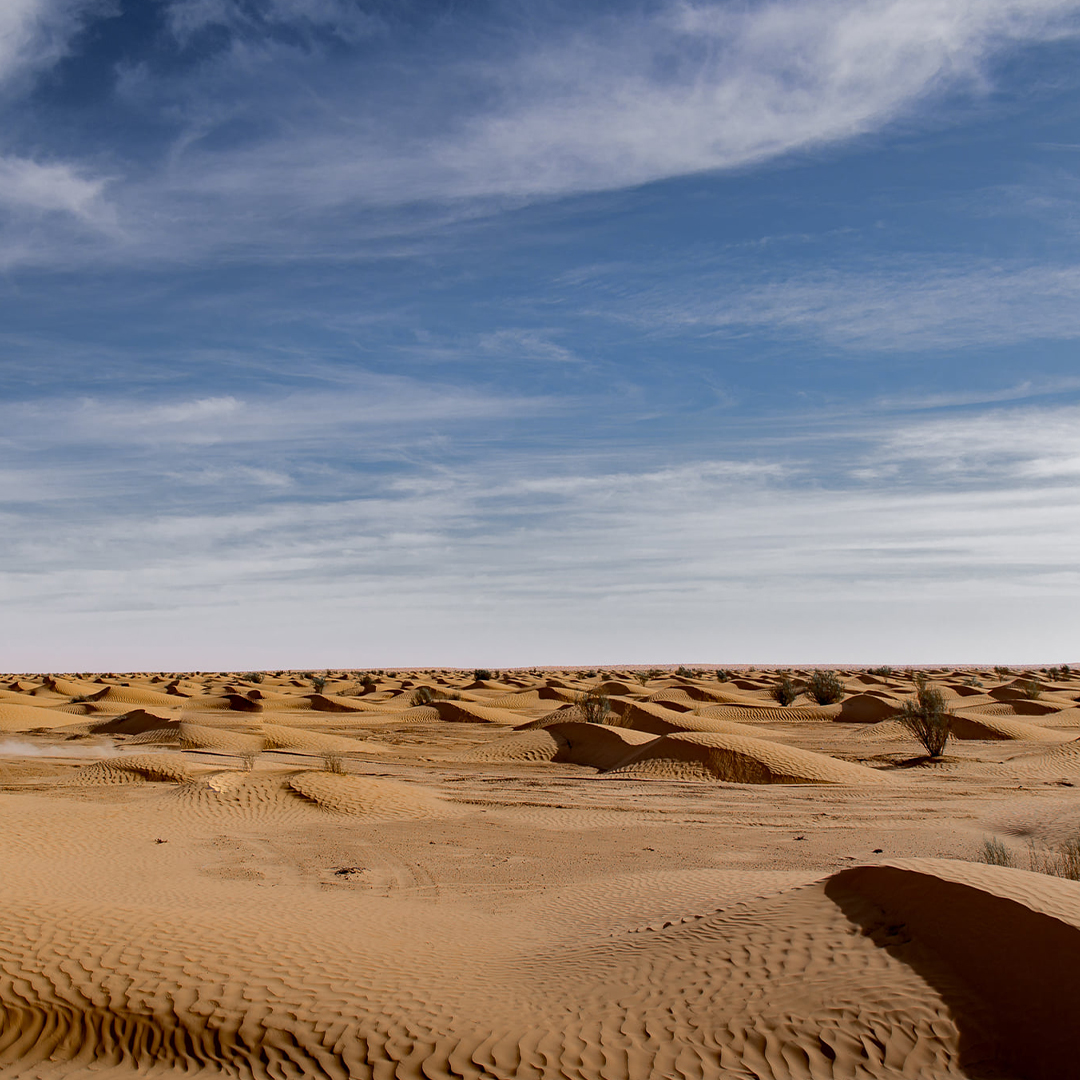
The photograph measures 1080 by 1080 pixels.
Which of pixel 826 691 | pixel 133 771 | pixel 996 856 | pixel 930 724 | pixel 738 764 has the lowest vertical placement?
pixel 133 771

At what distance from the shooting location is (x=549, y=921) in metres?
9.18

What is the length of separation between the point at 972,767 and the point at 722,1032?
57.6 ft

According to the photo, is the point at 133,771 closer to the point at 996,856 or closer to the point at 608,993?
the point at 608,993

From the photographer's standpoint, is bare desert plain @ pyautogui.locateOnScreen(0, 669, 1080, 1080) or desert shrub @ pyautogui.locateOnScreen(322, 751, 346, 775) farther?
desert shrub @ pyautogui.locateOnScreen(322, 751, 346, 775)

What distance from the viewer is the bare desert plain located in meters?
5.92

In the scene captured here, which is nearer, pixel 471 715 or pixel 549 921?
pixel 549 921

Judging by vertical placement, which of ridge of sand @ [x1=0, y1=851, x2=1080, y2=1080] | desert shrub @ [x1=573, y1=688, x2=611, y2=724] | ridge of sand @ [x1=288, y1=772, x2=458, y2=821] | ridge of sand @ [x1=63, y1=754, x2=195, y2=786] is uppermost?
desert shrub @ [x1=573, y1=688, x2=611, y2=724]

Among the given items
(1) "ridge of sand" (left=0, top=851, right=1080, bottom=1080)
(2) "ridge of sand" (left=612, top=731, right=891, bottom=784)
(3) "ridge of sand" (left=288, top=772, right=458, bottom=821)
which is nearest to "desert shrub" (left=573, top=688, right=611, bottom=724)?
(2) "ridge of sand" (left=612, top=731, right=891, bottom=784)

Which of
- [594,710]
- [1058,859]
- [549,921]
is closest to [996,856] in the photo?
[1058,859]

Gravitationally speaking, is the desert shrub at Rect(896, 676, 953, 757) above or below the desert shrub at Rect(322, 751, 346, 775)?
above

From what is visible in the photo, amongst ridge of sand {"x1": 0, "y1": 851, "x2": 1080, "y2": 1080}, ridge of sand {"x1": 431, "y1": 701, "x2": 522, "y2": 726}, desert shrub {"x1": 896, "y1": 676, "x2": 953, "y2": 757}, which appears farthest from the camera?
ridge of sand {"x1": 431, "y1": 701, "x2": 522, "y2": 726}

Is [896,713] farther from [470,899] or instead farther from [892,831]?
[470,899]

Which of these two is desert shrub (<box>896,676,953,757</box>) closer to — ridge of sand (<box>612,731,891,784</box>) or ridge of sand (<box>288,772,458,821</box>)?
ridge of sand (<box>612,731,891,784</box>)

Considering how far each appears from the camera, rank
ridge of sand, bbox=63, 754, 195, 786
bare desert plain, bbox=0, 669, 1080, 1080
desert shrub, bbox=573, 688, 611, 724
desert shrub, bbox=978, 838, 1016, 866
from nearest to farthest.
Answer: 1. bare desert plain, bbox=0, 669, 1080, 1080
2. desert shrub, bbox=978, 838, 1016, 866
3. ridge of sand, bbox=63, 754, 195, 786
4. desert shrub, bbox=573, 688, 611, 724
